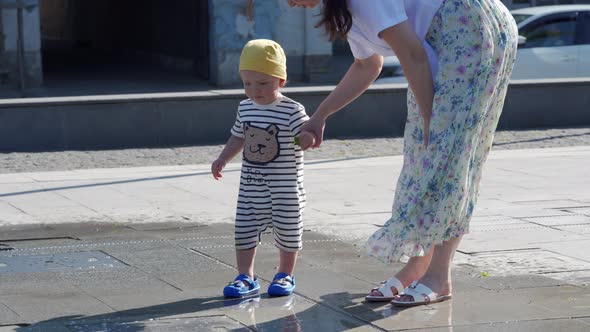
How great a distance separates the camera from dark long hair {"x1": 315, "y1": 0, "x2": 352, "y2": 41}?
468 cm

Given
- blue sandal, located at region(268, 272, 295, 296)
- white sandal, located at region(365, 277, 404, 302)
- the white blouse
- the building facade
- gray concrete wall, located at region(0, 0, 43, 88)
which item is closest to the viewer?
the white blouse

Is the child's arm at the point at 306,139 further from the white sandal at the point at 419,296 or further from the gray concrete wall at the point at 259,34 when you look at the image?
the gray concrete wall at the point at 259,34

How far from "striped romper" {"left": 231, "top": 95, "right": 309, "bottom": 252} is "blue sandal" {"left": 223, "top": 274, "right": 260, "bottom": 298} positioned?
16 cm

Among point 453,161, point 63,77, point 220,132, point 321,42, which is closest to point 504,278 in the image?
point 453,161

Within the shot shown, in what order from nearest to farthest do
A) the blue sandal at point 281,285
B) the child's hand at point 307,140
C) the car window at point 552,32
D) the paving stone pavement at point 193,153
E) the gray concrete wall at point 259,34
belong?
the child's hand at point 307,140 < the blue sandal at point 281,285 < the paving stone pavement at point 193,153 < the car window at point 552,32 < the gray concrete wall at point 259,34

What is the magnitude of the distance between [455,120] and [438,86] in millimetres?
163

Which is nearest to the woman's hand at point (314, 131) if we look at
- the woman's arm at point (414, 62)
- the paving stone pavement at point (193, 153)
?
the woman's arm at point (414, 62)

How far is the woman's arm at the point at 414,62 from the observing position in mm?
4625

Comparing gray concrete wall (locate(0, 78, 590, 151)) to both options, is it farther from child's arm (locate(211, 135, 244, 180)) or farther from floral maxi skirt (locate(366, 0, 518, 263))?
floral maxi skirt (locate(366, 0, 518, 263))

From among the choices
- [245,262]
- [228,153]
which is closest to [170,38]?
[228,153]

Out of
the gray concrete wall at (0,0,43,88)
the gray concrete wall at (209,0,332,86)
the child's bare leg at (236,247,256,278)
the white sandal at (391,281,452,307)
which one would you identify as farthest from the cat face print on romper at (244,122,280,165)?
the gray concrete wall at (209,0,332,86)

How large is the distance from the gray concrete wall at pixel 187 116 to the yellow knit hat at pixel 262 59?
6.66 metres

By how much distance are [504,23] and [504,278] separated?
4.69 ft

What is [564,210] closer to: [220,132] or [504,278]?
[504,278]
